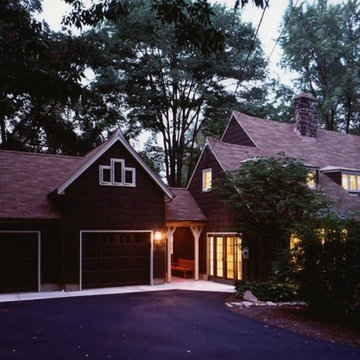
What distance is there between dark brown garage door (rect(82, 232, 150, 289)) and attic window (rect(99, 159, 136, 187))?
2.12 metres

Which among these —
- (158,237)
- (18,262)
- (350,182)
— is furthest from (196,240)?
(350,182)

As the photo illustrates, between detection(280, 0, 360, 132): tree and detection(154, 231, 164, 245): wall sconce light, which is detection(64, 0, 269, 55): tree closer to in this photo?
detection(154, 231, 164, 245): wall sconce light

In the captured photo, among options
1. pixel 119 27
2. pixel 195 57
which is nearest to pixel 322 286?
pixel 195 57

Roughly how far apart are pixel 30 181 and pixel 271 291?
10295 mm

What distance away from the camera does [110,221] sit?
18.0 metres

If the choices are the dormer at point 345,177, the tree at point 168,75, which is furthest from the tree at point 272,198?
the tree at point 168,75

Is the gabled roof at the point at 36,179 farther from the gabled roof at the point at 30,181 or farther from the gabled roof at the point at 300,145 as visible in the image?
A: the gabled roof at the point at 300,145

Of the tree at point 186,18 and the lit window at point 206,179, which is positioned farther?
the lit window at point 206,179

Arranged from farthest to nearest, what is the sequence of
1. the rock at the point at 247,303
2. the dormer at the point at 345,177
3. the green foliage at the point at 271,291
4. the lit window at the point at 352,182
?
the lit window at the point at 352,182 → the dormer at the point at 345,177 → the green foliage at the point at 271,291 → the rock at the point at 247,303

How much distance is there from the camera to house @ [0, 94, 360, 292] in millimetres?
16766

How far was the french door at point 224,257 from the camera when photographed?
18844 millimetres

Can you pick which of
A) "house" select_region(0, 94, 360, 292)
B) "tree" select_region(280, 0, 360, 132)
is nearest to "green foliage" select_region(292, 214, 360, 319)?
"house" select_region(0, 94, 360, 292)

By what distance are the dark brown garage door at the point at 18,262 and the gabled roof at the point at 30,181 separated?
977mm

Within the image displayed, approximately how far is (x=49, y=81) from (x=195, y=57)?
982 inches
